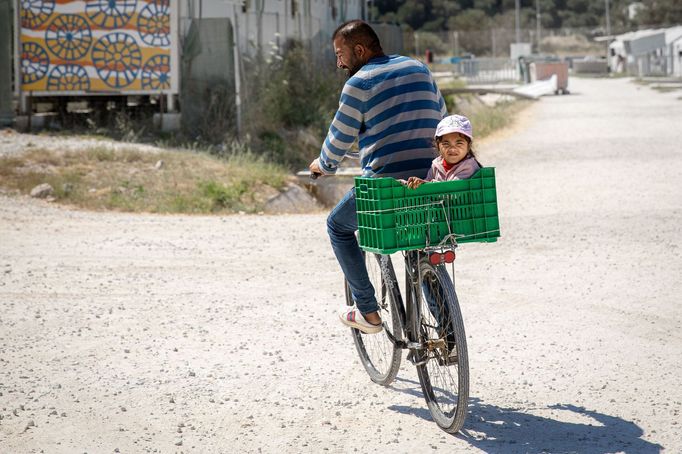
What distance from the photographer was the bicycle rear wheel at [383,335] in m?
5.30

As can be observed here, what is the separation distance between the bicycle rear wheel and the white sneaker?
6 centimetres

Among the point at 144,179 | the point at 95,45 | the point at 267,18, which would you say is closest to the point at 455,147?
the point at 144,179

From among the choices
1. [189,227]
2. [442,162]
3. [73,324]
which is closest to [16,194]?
[189,227]

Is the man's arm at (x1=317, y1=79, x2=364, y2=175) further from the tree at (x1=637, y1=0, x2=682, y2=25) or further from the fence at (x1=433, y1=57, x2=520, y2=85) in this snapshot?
the tree at (x1=637, y1=0, x2=682, y2=25)

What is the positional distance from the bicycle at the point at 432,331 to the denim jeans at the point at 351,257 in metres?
0.11

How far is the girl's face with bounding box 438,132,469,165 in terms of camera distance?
4691 mm

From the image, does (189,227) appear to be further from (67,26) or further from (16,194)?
(67,26)

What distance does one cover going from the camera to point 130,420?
201 inches

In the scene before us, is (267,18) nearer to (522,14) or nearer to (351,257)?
(351,257)

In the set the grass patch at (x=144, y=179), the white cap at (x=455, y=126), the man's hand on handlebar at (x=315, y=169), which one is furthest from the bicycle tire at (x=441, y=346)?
the grass patch at (x=144, y=179)

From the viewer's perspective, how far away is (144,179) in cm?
1429

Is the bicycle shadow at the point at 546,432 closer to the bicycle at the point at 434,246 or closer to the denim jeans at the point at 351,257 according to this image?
the bicycle at the point at 434,246

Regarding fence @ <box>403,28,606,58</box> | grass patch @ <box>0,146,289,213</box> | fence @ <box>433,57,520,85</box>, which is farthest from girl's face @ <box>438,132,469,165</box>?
fence @ <box>403,28,606,58</box>

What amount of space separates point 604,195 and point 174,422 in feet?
28.3
